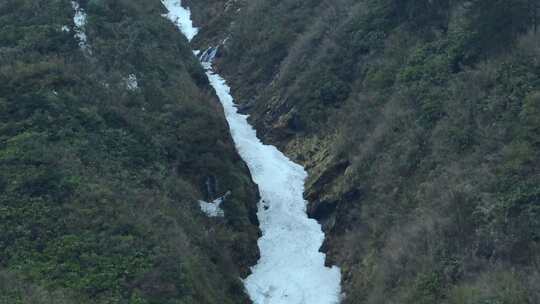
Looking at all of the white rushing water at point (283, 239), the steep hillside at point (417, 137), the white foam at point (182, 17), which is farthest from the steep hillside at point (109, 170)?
the white foam at point (182, 17)

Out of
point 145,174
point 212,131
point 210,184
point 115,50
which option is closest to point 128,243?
point 145,174

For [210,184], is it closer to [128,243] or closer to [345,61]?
[128,243]

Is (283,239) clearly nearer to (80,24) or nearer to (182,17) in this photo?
(80,24)

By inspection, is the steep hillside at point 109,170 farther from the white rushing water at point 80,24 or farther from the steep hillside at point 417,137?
the steep hillside at point 417,137

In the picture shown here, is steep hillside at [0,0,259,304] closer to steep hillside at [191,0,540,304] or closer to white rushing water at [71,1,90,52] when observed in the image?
white rushing water at [71,1,90,52]

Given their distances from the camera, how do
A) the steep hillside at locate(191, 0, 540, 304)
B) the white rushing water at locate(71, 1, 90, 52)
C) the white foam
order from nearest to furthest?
the steep hillside at locate(191, 0, 540, 304), the white rushing water at locate(71, 1, 90, 52), the white foam

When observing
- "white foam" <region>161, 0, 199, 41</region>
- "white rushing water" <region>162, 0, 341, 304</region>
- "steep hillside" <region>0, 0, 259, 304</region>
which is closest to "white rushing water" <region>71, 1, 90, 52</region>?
"steep hillside" <region>0, 0, 259, 304</region>

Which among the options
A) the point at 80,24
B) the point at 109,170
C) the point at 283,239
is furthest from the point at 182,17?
the point at 109,170
